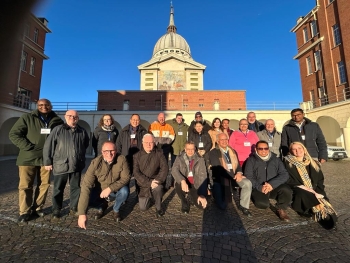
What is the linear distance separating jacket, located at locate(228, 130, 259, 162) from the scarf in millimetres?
1121

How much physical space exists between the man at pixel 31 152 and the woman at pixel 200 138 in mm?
3695

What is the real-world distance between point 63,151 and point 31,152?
2.03 feet

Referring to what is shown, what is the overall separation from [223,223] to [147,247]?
5.29ft

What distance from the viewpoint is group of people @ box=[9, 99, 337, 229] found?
3912 millimetres

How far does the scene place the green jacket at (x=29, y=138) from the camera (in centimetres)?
385

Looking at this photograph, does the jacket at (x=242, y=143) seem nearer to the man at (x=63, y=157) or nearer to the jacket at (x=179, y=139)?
the jacket at (x=179, y=139)

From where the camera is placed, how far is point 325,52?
22.4 m

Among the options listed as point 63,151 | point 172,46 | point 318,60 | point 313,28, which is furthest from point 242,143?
point 172,46

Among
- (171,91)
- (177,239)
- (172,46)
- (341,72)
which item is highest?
(172,46)

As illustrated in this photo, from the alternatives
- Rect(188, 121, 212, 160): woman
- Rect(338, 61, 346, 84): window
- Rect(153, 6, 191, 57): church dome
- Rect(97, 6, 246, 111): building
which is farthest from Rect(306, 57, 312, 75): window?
Rect(153, 6, 191, 57): church dome

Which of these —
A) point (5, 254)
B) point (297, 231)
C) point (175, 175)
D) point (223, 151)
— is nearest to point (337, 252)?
point (297, 231)

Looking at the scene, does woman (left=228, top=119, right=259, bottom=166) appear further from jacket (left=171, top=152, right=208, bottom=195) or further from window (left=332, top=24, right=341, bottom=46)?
window (left=332, top=24, right=341, bottom=46)

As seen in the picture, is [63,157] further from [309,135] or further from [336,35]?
→ [336,35]

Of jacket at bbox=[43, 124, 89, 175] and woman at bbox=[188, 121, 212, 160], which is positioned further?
woman at bbox=[188, 121, 212, 160]
